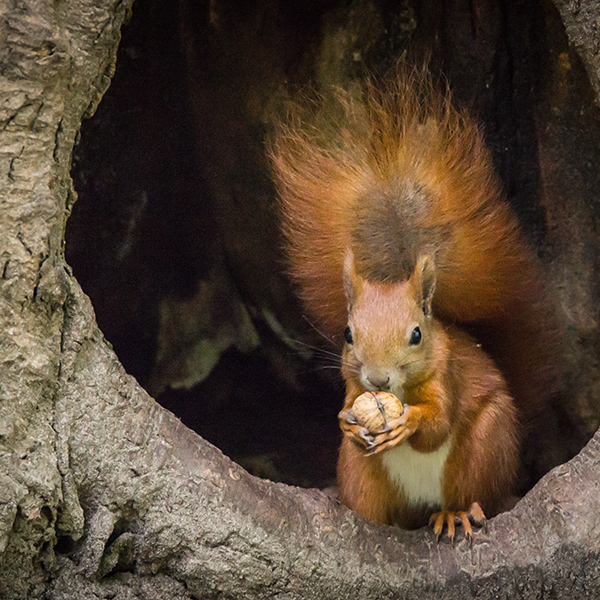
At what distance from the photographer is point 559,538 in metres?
1.57

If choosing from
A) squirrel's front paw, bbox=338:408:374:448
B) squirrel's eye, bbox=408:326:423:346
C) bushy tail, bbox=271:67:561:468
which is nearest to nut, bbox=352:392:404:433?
squirrel's front paw, bbox=338:408:374:448

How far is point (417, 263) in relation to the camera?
5.58 ft

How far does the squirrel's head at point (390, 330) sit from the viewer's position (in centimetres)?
158

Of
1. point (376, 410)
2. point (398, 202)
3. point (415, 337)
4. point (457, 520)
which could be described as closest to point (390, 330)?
point (415, 337)

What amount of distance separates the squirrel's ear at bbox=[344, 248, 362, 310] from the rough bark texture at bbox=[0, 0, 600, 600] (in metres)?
0.42

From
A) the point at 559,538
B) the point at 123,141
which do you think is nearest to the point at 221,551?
the point at 559,538

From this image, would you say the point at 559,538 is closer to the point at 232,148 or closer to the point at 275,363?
the point at 275,363

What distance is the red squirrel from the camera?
5.58ft

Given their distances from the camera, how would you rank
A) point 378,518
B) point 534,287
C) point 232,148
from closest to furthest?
point 378,518 < point 534,287 < point 232,148

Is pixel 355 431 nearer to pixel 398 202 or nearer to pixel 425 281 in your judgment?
pixel 425 281

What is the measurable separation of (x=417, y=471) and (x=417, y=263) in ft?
1.55

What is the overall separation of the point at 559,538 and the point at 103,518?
873 millimetres

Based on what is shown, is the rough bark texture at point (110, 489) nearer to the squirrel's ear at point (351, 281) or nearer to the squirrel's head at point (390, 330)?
the squirrel's head at point (390, 330)

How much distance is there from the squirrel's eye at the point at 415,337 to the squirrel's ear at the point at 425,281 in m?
0.08
